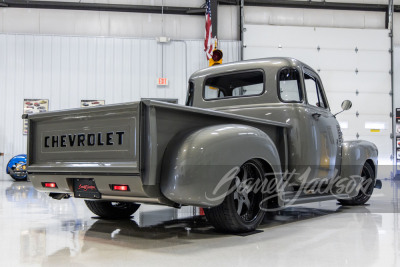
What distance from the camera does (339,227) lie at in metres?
4.34

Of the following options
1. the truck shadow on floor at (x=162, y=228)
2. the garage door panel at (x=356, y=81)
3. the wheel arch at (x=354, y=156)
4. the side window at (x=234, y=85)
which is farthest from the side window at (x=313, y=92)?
the garage door panel at (x=356, y=81)

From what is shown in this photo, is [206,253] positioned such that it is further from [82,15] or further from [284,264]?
[82,15]

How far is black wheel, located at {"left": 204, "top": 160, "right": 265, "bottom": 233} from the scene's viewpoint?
12.0 ft

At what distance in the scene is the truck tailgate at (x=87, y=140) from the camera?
3264mm

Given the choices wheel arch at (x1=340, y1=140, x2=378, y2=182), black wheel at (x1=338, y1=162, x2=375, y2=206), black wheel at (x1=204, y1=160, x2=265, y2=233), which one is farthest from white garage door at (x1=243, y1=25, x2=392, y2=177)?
black wheel at (x1=204, y1=160, x2=265, y2=233)

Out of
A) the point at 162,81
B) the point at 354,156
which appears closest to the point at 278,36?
the point at 162,81

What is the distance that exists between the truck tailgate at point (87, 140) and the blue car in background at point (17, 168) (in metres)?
9.61

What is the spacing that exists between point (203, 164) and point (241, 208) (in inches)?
35.2

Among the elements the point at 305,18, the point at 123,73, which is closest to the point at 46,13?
the point at 123,73

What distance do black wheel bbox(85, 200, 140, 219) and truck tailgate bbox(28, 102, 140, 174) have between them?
1.02 m

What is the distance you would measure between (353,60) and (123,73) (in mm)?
7839

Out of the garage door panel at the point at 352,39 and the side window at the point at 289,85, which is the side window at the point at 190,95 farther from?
the garage door panel at the point at 352,39

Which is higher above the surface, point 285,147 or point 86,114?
point 86,114

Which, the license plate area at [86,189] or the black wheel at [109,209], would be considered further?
the black wheel at [109,209]
